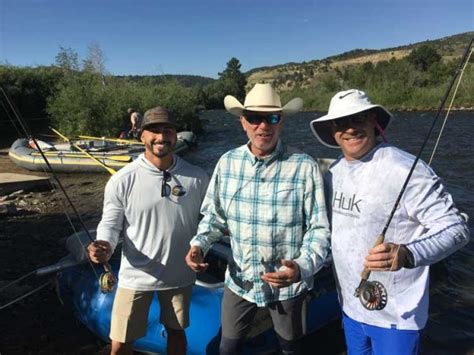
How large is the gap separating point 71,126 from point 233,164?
20.7 m

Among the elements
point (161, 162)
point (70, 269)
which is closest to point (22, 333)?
point (70, 269)

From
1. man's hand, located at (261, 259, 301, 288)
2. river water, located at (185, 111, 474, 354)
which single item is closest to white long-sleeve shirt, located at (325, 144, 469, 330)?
man's hand, located at (261, 259, 301, 288)

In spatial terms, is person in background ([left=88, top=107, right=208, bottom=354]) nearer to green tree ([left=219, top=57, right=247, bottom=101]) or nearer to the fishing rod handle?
the fishing rod handle

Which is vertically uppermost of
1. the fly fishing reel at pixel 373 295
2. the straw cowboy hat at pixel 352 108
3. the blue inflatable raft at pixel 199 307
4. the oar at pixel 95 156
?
the straw cowboy hat at pixel 352 108

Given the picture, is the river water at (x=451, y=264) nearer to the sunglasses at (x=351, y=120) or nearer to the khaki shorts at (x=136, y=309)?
the sunglasses at (x=351, y=120)

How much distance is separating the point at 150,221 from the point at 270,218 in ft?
2.90

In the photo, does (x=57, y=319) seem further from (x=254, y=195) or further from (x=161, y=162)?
(x=254, y=195)

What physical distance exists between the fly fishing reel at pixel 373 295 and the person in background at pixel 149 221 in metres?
1.31

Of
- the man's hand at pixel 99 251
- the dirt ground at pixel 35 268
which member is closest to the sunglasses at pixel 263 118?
the man's hand at pixel 99 251

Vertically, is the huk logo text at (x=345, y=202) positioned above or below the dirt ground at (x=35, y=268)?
above

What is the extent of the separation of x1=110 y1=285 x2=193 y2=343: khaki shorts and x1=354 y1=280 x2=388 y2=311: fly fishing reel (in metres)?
1.40

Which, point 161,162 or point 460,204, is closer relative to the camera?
point 161,162

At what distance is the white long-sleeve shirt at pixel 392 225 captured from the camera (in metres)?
2.04

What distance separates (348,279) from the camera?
2.40m
